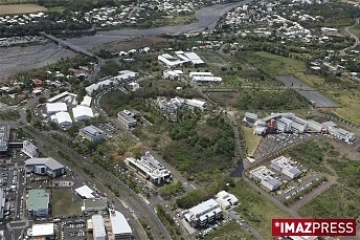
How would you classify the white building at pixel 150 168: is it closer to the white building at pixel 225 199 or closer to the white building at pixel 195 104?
the white building at pixel 225 199

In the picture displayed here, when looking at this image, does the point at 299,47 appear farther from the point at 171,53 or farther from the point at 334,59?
the point at 171,53

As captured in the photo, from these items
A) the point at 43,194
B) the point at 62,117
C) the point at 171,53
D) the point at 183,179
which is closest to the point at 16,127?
the point at 62,117

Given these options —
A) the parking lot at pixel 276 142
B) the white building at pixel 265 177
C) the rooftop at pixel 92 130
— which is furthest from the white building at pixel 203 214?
the rooftop at pixel 92 130

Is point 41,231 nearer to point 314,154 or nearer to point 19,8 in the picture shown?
point 314,154

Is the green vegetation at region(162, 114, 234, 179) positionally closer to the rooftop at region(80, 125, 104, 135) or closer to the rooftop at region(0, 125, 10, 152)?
the rooftop at region(80, 125, 104, 135)

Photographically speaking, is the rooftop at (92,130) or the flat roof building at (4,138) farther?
the rooftop at (92,130)

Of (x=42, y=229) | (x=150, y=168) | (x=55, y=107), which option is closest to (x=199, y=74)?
(x=55, y=107)
